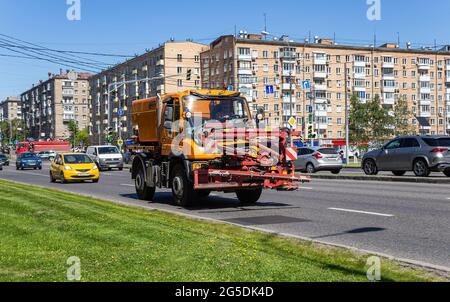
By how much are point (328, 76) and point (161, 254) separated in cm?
10142

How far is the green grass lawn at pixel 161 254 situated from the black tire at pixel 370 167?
659 inches

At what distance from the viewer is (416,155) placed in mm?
23094

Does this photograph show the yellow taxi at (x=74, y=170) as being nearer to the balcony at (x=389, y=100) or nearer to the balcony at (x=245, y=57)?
the balcony at (x=245, y=57)

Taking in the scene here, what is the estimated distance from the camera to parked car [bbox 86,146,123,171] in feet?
137

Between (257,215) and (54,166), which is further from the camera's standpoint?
(54,166)

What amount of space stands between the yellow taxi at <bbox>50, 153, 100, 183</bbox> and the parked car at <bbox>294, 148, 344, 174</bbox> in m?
11.5

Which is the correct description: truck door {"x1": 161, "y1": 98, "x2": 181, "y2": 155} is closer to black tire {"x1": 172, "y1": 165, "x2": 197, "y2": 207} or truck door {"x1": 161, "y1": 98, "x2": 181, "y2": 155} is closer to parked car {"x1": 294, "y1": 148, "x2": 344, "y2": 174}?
black tire {"x1": 172, "y1": 165, "x2": 197, "y2": 207}

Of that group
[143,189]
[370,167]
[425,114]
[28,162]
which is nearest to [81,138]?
[425,114]

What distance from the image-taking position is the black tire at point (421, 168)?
22.7 meters

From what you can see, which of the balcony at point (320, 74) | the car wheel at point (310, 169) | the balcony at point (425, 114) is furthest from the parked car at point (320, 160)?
the balcony at point (425, 114)
